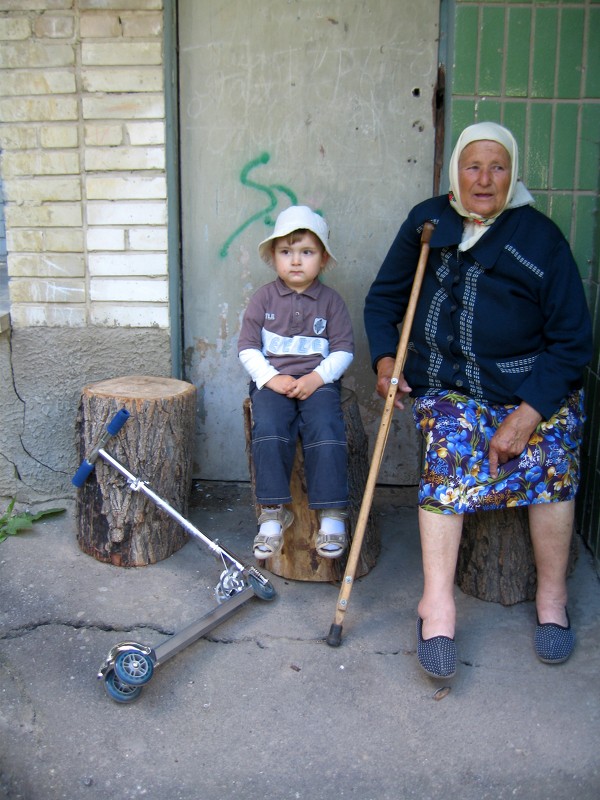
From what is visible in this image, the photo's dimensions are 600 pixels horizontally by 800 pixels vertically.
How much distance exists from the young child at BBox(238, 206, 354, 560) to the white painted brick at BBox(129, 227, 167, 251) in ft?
1.86

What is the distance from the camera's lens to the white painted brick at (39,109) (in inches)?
155

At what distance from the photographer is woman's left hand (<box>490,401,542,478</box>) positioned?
309cm

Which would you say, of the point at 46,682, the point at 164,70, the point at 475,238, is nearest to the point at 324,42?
the point at 164,70

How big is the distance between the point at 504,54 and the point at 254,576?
241cm

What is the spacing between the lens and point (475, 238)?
3248mm

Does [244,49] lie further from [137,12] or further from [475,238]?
[475,238]

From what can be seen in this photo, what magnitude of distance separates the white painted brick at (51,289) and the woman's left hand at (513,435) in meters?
2.15

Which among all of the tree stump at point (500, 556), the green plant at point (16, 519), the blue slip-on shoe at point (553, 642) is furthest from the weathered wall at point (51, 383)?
the blue slip-on shoe at point (553, 642)

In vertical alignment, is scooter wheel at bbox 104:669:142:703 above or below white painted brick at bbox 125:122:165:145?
below

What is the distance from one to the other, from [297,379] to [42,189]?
159 centimetres

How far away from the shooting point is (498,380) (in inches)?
127

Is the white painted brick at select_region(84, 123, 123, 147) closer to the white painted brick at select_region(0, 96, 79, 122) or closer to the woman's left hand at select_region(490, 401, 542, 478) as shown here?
the white painted brick at select_region(0, 96, 79, 122)

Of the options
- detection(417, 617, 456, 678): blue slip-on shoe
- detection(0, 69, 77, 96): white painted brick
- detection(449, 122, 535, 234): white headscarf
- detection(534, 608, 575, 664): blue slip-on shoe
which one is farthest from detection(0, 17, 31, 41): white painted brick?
detection(534, 608, 575, 664): blue slip-on shoe

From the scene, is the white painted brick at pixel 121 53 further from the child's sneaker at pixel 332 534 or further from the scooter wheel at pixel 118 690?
the scooter wheel at pixel 118 690
